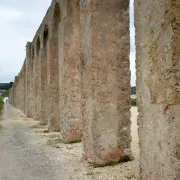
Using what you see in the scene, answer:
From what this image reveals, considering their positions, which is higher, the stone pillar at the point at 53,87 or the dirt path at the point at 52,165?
the stone pillar at the point at 53,87

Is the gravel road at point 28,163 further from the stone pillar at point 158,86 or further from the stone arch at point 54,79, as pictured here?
the stone arch at point 54,79

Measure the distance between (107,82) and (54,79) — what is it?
5481mm

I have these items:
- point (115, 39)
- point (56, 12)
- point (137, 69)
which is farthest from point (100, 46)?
point (56, 12)

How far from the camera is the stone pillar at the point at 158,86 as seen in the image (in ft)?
10.8

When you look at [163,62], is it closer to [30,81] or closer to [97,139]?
[97,139]

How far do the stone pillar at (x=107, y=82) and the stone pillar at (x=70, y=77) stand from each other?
240 cm

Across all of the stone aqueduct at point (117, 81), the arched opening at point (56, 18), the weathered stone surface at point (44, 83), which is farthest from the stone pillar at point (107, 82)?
the weathered stone surface at point (44, 83)

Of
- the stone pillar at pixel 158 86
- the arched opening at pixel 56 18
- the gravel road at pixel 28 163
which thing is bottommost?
the gravel road at pixel 28 163

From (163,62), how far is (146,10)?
2.60 feet

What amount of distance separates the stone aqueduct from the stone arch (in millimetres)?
33

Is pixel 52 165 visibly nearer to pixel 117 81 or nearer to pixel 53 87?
pixel 117 81

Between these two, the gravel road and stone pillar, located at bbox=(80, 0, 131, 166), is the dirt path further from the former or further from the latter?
stone pillar, located at bbox=(80, 0, 131, 166)

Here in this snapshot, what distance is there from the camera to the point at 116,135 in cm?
572

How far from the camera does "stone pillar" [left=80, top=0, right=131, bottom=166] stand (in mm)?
5621
